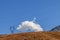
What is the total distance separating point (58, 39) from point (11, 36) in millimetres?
12153

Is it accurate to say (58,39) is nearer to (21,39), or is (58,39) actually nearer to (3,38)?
(21,39)

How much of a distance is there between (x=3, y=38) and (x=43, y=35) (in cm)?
1038

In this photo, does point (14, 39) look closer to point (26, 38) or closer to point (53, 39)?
point (26, 38)

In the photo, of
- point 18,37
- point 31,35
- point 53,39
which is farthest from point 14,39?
point 53,39

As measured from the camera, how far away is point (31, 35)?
52531mm

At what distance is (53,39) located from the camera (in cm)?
5178

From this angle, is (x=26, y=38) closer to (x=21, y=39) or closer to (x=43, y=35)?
(x=21, y=39)

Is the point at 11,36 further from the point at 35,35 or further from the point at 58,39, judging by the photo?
the point at 58,39

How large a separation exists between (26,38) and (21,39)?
4.20 feet

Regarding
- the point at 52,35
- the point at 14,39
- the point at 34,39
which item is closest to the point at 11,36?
the point at 14,39

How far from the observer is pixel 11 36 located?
53250 millimetres

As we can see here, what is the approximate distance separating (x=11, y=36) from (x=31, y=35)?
5254 millimetres

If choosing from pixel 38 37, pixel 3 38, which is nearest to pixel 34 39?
pixel 38 37

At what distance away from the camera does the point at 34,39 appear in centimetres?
5150
